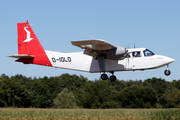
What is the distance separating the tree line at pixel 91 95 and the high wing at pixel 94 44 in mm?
42897

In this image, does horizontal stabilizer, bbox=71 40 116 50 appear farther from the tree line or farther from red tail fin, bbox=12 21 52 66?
the tree line

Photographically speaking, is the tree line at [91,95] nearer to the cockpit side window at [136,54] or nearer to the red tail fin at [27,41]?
the red tail fin at [27,41]

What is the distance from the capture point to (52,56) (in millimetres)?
25250

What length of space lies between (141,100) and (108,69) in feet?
137

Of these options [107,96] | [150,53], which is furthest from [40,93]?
[150,53]

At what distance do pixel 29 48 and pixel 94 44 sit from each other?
24.6 ft

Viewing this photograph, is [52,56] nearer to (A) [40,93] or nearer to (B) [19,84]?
(B) [19,84]

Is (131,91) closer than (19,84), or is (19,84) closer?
(131,91)

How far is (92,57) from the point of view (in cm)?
2397

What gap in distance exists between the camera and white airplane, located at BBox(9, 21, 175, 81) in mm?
22531

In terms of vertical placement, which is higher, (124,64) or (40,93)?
(124,64)

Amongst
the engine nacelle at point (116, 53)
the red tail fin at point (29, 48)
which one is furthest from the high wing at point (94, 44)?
the red tail fin at point (29, 48)

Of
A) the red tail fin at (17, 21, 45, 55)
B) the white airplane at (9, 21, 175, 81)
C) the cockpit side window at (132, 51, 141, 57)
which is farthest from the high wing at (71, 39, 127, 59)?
the red tail fin at (17, 21, 45, 55)

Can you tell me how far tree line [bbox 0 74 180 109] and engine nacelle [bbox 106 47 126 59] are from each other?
138 feet
